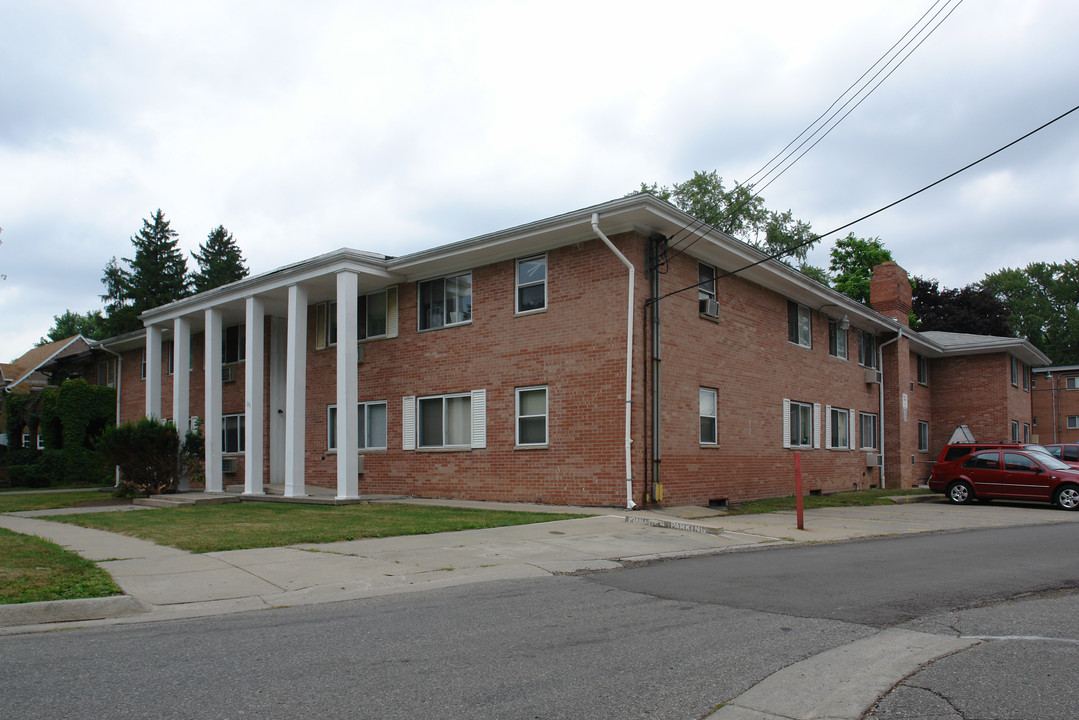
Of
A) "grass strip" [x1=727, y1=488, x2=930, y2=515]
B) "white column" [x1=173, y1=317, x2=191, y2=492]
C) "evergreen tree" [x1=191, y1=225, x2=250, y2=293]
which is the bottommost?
"grass strip" [x1=727, y1=488, x2=930, y2=515]

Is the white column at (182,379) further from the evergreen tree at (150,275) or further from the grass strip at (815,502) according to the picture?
the evergreen tree at (150,275)

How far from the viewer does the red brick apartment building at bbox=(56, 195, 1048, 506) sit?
646 inches

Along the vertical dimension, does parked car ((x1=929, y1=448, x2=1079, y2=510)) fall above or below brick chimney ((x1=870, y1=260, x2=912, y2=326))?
below

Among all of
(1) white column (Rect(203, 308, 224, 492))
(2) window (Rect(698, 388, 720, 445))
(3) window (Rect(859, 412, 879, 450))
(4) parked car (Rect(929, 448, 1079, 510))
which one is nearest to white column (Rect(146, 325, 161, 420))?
(1) white column (Rect(203, 308, 224, 492))

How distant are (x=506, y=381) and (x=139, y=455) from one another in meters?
10.4

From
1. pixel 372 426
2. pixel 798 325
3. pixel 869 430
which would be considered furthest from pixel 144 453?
pixel 869 430

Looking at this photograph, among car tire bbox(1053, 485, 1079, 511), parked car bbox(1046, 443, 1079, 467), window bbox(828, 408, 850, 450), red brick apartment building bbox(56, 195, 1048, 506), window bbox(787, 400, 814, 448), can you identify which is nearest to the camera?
red brick apartment building bbox(56, 195, 1048, 506)

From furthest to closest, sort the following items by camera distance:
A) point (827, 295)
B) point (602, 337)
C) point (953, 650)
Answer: point (827, 295)
point (602, 337)
point (953, 650)

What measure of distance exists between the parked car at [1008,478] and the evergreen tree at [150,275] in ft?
175

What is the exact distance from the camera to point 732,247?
59.0 feet

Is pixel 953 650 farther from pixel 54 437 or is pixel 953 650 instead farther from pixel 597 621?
pixel 54 437

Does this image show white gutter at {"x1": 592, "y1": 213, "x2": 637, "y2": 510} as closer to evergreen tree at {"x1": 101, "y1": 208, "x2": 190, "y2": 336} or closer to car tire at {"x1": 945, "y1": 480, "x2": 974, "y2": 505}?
car tire at {"x1": 945, "y1": 480, "x2": 974, "y2": 505}

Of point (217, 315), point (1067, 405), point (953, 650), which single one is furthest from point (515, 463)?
point (1067, 405)

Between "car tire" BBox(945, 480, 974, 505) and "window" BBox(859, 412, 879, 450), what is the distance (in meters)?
5.11
